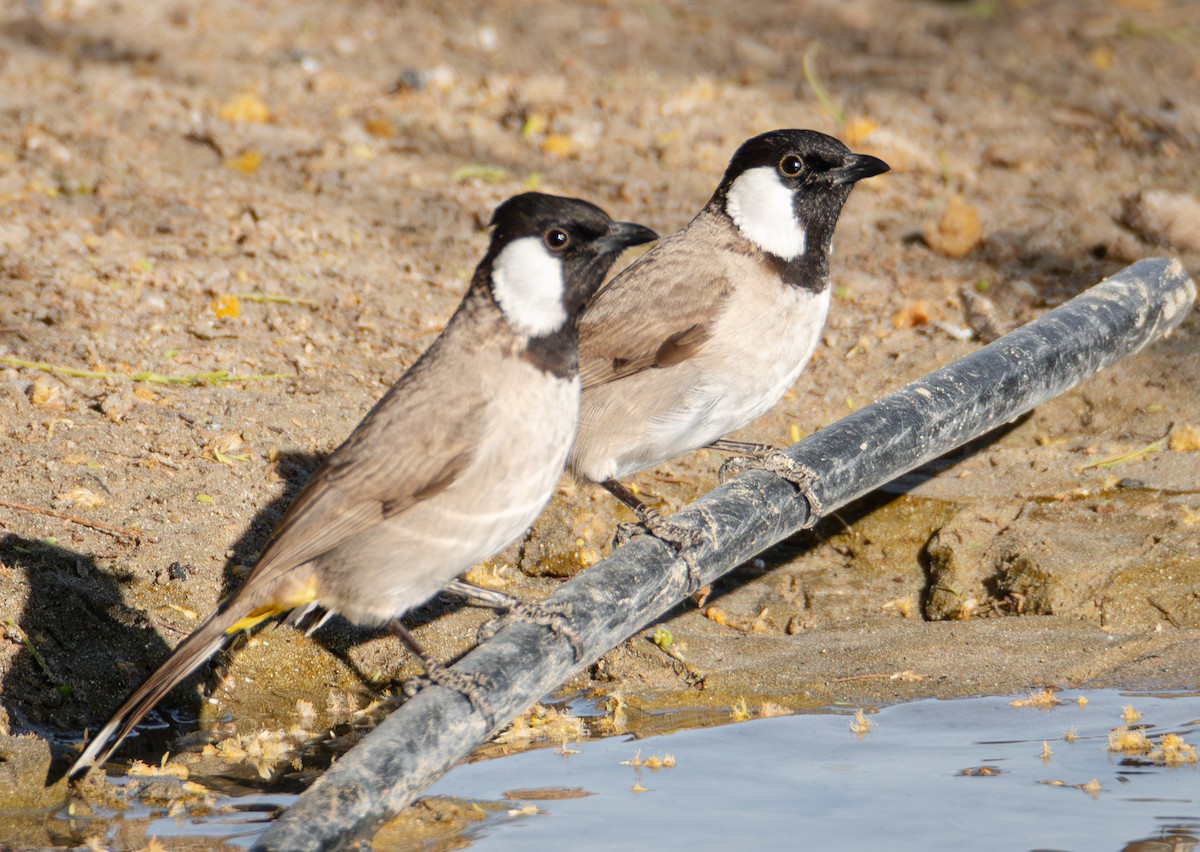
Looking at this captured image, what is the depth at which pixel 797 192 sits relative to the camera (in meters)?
5.36

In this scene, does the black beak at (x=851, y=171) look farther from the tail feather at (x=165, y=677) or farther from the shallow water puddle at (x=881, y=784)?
the tail feather at (x=165, y=677)

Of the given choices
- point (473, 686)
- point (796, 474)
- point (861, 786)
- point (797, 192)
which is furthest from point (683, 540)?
point (797, 192)

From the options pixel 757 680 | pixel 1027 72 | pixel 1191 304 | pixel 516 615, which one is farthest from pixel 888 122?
pixel 516 615

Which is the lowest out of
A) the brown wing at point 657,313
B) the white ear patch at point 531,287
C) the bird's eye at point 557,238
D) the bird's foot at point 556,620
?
the bird's foot at point 556,620

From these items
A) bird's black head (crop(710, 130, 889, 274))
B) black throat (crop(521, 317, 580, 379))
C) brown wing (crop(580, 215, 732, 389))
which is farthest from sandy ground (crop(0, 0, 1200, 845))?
black throat (crop(521, 317, 580, 379))

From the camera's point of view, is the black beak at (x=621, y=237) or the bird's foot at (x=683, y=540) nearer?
the black beak at (x=621, y=237)

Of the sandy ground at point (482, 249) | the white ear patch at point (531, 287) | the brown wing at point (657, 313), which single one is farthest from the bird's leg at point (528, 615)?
the brown wing at point (657, 313)

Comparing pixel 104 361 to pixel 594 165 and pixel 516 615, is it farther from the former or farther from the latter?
pixel 594 165

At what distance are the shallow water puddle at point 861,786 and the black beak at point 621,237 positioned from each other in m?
1.50

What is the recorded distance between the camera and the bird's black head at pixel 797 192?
536 cm

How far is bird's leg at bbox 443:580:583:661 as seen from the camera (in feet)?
12.7

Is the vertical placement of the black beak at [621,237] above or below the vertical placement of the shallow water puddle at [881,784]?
above

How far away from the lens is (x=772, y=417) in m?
6.34

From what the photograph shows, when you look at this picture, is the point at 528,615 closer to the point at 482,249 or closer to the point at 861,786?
the point at 861,786
